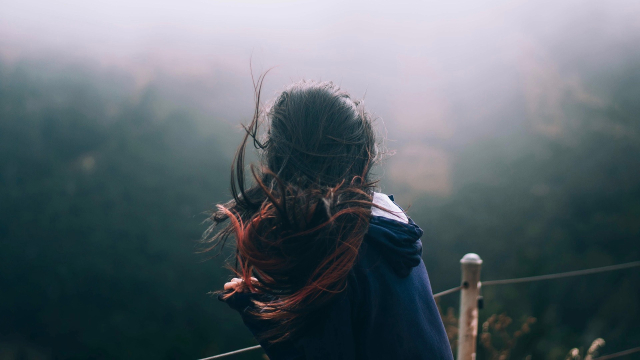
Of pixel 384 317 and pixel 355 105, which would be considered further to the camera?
pixel 355 105

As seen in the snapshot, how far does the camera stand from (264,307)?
2.36 feet

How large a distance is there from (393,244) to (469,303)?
1013 millimetres

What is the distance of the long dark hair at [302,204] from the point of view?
66 cm

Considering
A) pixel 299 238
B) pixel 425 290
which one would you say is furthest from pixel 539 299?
pixel 299 238

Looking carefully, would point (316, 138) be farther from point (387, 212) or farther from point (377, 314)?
point (377, 314)

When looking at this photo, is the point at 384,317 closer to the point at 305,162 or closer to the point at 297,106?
the point at 305,162

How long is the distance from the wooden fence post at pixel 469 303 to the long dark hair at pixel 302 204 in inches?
35.8

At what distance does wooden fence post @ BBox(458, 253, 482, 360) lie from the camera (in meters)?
1.59

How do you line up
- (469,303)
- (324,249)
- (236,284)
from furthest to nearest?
(469,303) < (236,284) < (324,249)

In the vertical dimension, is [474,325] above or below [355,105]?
below

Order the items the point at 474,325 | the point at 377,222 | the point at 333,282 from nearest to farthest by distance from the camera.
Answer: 1. the point at 333,282
2. the point at 377,222
3. the point at 474,325

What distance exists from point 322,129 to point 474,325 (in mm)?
1204

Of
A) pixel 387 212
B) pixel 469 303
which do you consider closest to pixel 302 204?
pixel 387 212

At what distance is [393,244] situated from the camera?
739 millimetres
